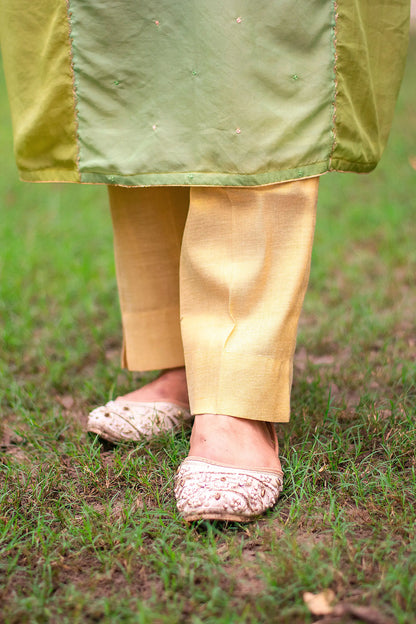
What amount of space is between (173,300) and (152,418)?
280mm

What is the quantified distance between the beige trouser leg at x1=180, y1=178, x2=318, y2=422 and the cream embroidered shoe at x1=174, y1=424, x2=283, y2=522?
0.10 metres

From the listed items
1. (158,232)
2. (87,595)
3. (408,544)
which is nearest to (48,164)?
(158,232)

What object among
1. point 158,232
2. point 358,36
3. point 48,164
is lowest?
point 158,232

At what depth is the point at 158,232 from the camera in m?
1.58

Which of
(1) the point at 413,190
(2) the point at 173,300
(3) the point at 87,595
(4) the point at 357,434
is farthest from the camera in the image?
(1) the point at 413,190

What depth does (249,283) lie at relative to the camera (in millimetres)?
1273

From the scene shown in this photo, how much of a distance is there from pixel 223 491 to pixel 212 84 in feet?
2.32

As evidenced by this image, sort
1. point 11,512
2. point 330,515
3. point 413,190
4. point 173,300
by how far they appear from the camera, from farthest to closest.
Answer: point 413,190 → point 173,300 → point 11,512 → point 330,515

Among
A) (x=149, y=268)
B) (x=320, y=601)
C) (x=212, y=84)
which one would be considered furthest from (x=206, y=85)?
(x=320, y=601)

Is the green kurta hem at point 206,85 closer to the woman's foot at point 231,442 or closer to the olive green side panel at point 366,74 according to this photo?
the olive green side panel at point 366,74

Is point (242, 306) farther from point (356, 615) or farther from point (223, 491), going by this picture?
point (356, 615)

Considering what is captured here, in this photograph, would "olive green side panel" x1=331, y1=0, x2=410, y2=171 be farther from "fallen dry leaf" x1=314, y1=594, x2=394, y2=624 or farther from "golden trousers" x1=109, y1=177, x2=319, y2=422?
"fallen dry leaf" x1=314, y1=594, x2=394, y2=624

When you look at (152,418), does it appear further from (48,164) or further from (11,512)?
(48,164)

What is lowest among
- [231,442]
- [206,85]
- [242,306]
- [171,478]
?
[171,478]
